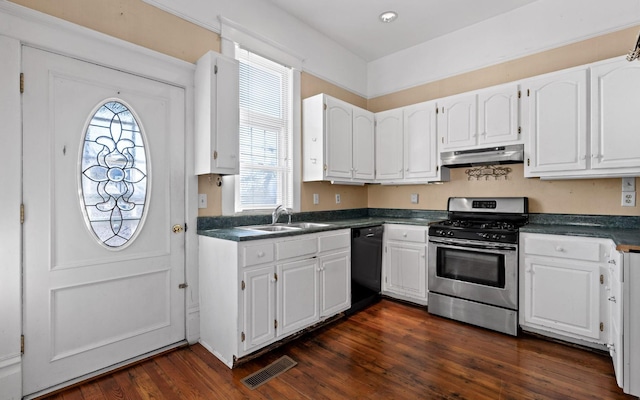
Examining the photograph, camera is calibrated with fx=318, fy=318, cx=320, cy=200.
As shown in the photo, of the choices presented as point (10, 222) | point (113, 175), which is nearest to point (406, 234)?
point (113, 175)

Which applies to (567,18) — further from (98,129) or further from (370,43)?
(98,129)

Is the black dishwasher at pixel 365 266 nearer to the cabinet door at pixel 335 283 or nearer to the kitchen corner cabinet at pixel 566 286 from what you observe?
the cabinet door at pixel 335 283

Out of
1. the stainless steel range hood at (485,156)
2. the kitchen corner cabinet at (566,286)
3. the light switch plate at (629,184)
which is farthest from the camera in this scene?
the stainless steel range hood at (485,156)

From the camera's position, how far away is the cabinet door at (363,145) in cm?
386

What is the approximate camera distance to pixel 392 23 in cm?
358

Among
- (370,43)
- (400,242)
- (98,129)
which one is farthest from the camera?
(370,43)

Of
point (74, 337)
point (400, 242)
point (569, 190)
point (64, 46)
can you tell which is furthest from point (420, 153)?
point (74, 337)

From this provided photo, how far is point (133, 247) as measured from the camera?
2338 millimetres

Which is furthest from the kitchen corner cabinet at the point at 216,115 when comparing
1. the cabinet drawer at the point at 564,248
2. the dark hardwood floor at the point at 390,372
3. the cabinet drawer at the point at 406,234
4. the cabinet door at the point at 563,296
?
the cabinet door at the point at 563,296

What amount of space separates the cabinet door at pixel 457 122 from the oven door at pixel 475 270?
107 cm

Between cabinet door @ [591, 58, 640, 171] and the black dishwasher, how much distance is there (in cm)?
206

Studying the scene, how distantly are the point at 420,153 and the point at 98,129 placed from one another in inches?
122

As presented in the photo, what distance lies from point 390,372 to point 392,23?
3486 mm

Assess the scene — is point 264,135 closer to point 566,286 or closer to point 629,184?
point 566,286
